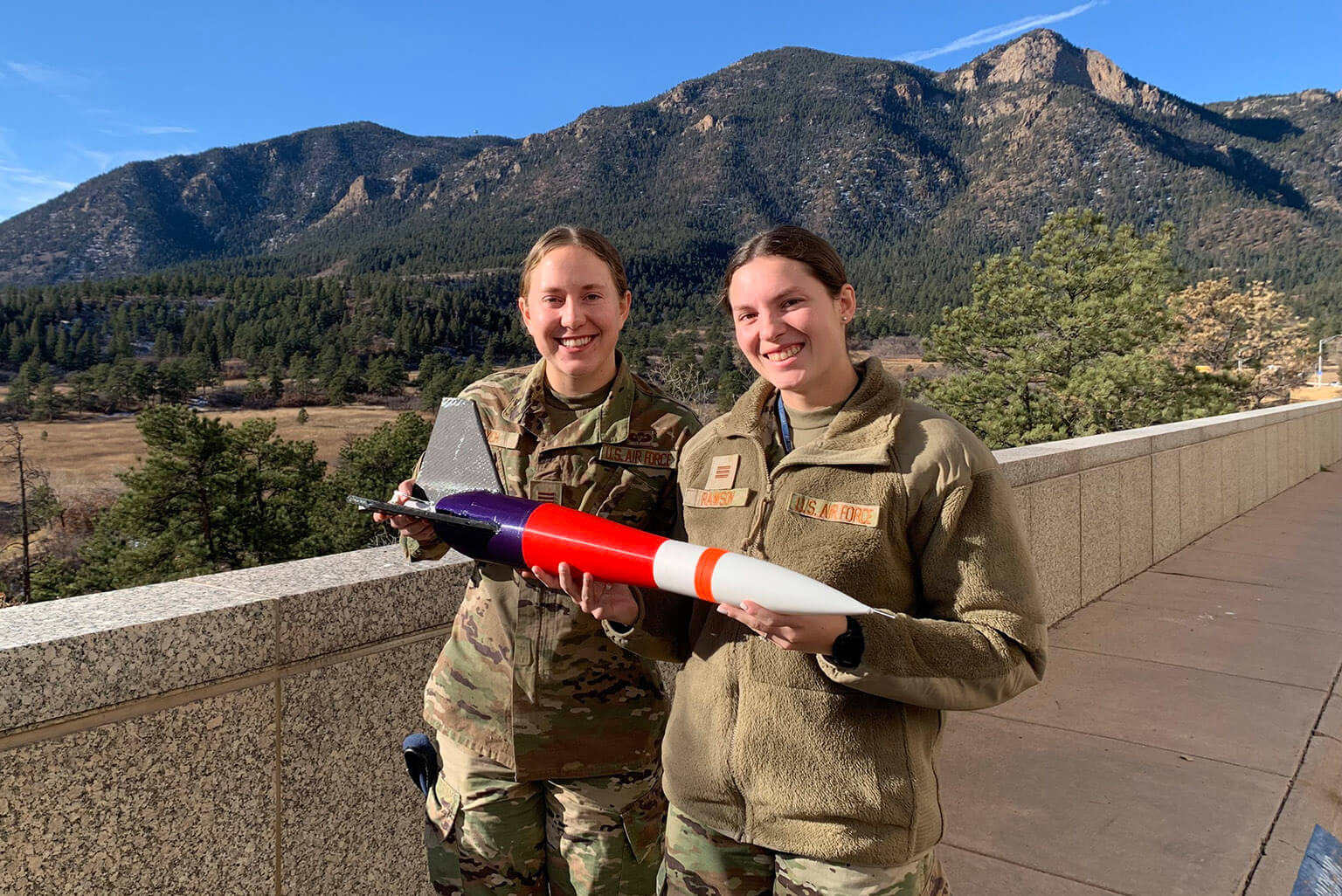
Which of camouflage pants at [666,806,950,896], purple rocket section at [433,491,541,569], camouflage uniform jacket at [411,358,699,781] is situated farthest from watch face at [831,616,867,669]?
purple rocket section at [433,491,541,569]

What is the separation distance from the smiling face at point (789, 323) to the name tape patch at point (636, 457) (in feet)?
1.86

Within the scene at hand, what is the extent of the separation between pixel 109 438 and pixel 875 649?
115614mm

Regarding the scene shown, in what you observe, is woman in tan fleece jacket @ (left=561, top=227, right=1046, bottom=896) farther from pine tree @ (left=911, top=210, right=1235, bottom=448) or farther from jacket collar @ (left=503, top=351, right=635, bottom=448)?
pine tree @ (left=911, top=210, right=1235, bottom=448)

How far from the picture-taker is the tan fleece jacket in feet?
5.64

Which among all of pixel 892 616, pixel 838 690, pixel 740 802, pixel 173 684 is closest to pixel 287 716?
pixel 173 684

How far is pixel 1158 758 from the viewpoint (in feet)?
14.5

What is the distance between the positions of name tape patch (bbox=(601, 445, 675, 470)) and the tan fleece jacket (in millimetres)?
547

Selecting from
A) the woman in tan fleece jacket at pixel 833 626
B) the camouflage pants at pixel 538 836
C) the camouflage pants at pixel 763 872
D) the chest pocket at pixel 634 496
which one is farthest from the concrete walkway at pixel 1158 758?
the chest pocket at pixel 634 496

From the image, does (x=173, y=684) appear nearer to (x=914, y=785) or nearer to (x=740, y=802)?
(x=740, y=802)

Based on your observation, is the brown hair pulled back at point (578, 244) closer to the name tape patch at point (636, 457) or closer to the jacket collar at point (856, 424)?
the name tape patch at point (636, 457)

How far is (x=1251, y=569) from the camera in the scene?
8.54 m

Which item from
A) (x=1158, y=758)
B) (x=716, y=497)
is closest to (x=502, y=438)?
(x=716, y=497)

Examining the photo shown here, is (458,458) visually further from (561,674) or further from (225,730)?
(225,730)

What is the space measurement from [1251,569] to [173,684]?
9.21m
